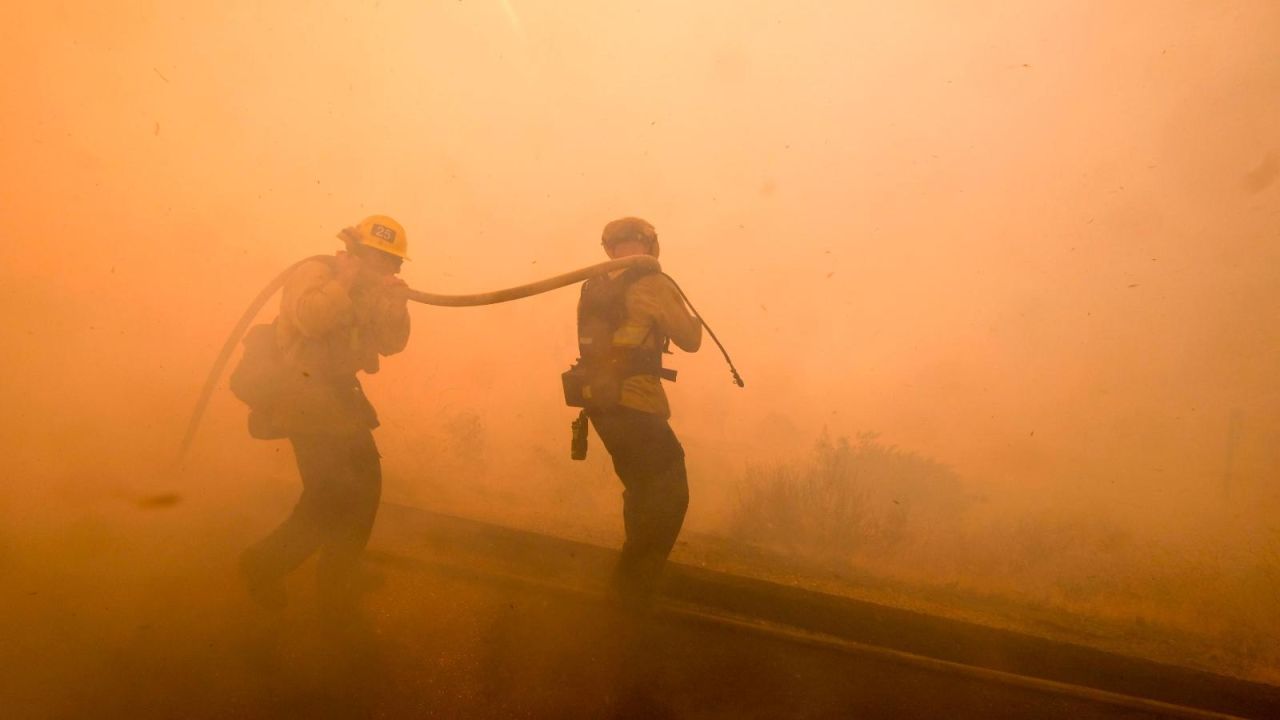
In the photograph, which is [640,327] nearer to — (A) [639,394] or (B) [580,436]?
(A) [639,394]

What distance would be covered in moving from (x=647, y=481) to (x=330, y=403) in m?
1.55

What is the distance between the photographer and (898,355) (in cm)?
778

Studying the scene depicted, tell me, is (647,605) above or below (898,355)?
below

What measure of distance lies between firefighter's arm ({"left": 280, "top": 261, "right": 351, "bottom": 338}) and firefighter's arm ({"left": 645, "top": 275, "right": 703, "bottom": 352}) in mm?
1449

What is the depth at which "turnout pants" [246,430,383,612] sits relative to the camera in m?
2.87

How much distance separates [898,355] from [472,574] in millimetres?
6123

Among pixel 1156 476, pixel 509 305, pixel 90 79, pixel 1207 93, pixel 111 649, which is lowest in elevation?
pixel 111 649

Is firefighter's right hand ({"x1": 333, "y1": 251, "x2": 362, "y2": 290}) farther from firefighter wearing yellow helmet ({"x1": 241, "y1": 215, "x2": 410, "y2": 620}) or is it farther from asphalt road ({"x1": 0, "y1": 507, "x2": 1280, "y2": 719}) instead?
asphalt road ({"x1": 0, "y1": 507, "x2": 1280, "y2": 719})

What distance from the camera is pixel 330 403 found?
288cm

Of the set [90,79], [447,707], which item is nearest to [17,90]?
[90,79]

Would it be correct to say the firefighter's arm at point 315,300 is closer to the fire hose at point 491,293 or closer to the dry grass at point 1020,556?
the fire hose at point 491,293

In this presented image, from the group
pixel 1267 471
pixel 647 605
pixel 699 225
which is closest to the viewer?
pixel 647 605

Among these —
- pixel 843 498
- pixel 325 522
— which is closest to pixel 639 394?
pixel 325 522

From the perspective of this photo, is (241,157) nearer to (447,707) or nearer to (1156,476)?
(447,707)
